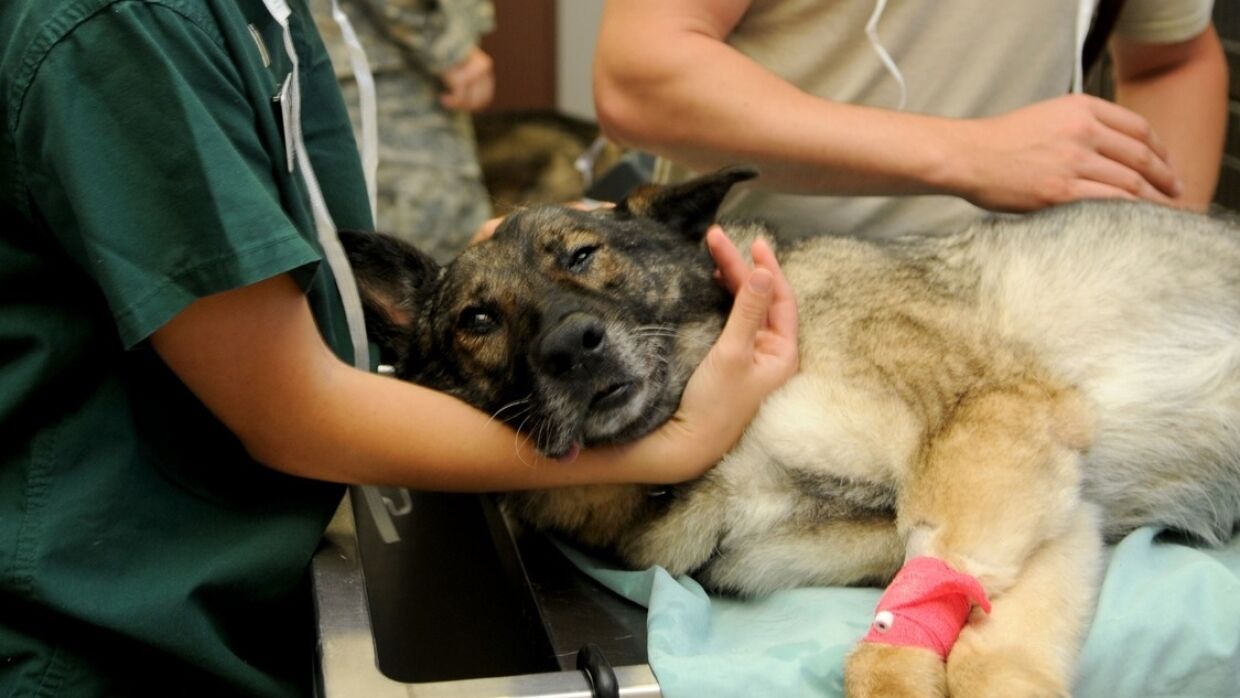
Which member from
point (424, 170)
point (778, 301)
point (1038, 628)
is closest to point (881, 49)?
point (778, 301)

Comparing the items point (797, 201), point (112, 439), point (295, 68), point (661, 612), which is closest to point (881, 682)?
point (661, 612)

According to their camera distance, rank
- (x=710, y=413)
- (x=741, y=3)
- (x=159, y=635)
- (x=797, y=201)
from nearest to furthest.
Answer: (x=159, y=635) < (x=710, y=413) < (x=741, y=3) < (x=797, y=201)

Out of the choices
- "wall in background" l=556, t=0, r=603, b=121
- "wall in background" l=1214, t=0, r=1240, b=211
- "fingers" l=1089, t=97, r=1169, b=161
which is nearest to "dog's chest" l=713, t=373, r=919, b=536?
"fingers" l=1089, t=97, r=1169, b=161

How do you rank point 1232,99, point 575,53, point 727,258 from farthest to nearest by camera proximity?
point 575,53
point 1232,99
point 727,258

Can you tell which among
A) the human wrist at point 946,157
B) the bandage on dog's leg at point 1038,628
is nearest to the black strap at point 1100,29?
the human wrist at point 946,157

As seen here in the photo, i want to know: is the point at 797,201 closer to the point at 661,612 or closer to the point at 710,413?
the point at 710,413

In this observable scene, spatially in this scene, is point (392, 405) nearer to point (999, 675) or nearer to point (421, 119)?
point (999, 675)

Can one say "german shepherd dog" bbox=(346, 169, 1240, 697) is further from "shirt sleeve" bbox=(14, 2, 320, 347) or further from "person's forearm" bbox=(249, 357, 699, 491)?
"shirt sleeve" bbox=(14, 2, 320, 347)

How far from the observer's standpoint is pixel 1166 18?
2.10 m

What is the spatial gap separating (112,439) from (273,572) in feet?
0.79

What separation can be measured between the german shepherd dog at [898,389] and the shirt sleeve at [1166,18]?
523 mm

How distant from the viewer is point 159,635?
3.67ft

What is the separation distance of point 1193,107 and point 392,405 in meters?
1.75

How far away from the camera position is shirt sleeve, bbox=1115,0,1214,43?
6.86ft
